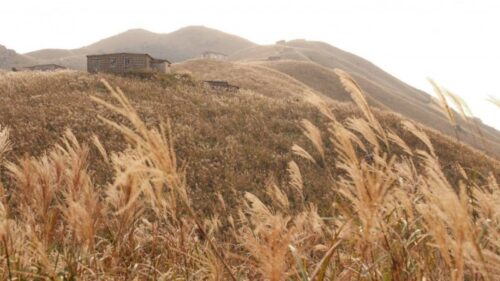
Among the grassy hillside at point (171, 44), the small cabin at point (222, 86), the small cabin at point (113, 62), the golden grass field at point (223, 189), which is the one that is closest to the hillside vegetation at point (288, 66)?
the grassy hillside at point (171, 44)

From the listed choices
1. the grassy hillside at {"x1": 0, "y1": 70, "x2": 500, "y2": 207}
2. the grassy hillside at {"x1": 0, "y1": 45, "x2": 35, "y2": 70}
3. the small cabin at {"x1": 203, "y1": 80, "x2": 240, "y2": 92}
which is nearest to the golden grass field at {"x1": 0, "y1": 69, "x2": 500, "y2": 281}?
the grassy hillside at {"x1": 0, "y1": 70, "x2": 500, "y2": 207}

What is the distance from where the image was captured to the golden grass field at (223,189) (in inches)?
69.8

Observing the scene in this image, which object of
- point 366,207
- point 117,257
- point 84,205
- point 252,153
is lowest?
point 252,153

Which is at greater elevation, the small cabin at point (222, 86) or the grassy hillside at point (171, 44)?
the grassy hillside at point (171, 44)

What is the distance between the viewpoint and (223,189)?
17.7 metres

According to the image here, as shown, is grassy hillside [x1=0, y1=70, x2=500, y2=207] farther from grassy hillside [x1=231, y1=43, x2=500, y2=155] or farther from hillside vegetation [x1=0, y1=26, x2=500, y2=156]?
grassy hillside [x1=231, y1=43, x2=500, y2=155]

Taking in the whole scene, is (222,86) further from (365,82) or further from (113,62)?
(365,82)

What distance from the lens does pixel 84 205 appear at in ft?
8.88

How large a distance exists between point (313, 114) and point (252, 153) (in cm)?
999

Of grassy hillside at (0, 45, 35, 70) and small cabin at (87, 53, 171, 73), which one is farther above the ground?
small cabin at (87, 53, 171, 73)

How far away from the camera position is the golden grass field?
69.8 inches

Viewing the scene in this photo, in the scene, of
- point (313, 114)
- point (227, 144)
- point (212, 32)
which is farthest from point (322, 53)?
point (227, 144)

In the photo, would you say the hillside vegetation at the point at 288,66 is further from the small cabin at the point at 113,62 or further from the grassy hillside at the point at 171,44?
the small cabin at the point at 113,62

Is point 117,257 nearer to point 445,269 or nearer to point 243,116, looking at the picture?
point 445,269
